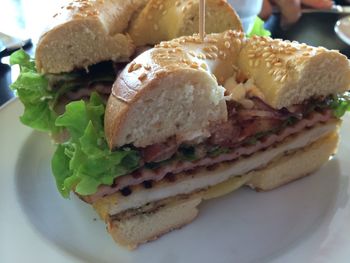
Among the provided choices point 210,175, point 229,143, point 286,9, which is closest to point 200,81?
point 229,143

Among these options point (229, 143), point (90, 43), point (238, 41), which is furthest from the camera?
point (90, 43)

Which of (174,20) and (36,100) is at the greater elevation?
(174,20)

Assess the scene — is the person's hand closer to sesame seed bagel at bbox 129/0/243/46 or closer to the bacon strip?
sesame seed bagel at bbox 129/0/243/46

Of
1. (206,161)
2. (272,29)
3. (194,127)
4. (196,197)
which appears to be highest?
(194,127)

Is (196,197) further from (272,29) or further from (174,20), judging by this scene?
(272,29)

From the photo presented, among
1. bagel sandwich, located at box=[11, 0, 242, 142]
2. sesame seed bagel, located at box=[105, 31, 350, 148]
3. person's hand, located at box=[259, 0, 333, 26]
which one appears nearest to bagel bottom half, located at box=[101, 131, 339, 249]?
sesame seed bagel, located at box=[105, 31, 350, 148]

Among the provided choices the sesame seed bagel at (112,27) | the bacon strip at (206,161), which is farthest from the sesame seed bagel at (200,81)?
the sesame seed bagel at (112,27)
